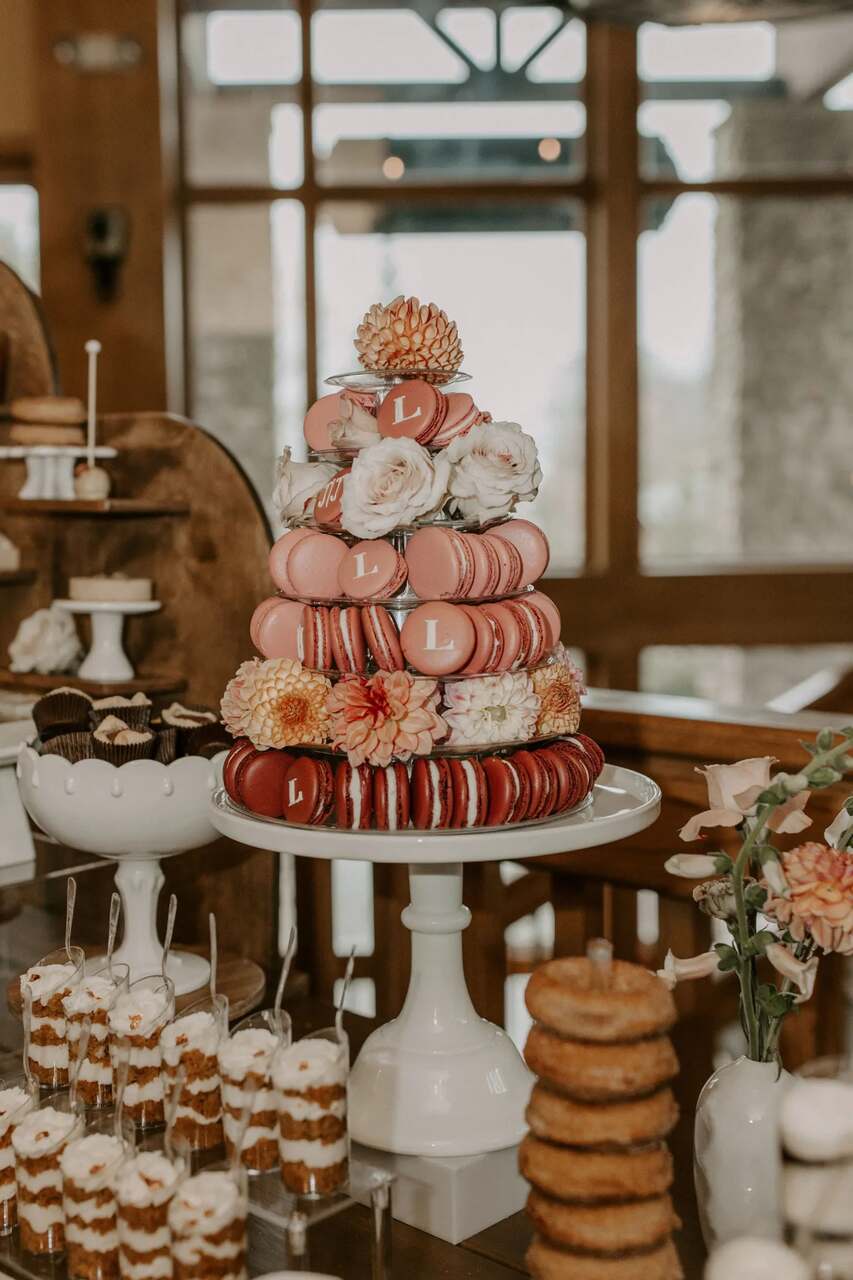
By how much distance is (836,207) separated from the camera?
16.3 ft

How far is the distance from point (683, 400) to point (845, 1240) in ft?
14.3

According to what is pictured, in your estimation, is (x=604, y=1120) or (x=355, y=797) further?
(x=355, y=797)

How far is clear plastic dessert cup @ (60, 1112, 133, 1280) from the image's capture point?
43.2 inches

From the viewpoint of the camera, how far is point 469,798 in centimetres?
125

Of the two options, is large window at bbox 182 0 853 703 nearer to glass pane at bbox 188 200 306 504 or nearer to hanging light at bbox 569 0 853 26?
glass pane at bbox 188 200 306 504

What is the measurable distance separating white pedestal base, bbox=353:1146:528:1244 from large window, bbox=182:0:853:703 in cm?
365

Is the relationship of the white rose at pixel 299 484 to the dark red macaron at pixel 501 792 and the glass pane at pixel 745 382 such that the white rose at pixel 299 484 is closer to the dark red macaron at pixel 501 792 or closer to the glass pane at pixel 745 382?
the dark red macaron at pixel 501 792

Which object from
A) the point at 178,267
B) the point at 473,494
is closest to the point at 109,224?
the point at 178,267

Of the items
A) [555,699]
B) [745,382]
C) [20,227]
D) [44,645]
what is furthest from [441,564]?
[745,382]

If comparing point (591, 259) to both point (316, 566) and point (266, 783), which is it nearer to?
point (316, 566)

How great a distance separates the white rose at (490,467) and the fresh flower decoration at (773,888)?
333mm

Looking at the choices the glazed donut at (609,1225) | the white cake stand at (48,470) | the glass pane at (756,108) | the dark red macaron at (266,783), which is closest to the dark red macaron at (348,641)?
the dark red macaron at (266,783)

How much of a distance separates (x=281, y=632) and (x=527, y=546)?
25 centimetres

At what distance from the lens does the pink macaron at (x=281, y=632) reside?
4.49 feet
